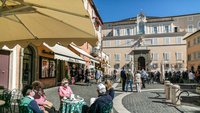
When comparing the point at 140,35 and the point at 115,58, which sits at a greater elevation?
the point at 140,35

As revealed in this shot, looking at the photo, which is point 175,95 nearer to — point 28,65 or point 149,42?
point 28,65

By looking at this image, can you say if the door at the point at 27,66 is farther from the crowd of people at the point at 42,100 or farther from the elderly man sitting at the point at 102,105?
the elderly man sitting at the point at 102,105

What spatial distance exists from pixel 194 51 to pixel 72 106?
171 feet

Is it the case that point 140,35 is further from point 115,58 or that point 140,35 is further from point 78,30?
point 78,30

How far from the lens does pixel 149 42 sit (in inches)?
2874

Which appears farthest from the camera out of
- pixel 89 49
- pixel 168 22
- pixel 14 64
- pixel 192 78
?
pixel 168 22

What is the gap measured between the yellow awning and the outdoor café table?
1.80 metres

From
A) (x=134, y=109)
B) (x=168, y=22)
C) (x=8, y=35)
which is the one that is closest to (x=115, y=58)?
(x=168, y=22)

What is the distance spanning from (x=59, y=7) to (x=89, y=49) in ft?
117

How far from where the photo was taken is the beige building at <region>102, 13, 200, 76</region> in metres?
70.2

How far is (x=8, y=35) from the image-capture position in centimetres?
671

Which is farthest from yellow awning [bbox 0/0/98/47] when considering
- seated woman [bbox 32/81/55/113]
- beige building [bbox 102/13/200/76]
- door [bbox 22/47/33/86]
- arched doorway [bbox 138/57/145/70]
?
arched doorway [bbox 138/57/145/70]

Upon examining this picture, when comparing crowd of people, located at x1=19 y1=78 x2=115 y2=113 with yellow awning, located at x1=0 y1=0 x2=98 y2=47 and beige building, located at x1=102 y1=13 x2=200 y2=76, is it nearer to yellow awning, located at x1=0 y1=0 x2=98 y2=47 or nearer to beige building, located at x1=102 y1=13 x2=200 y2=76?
yellow awning, located at x1=0 y1=0 x2=98 y2=47

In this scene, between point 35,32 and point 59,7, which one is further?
point 35,32
